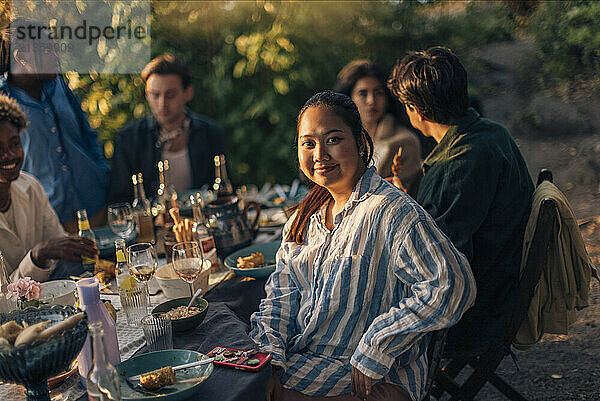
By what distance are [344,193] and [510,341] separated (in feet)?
2.72

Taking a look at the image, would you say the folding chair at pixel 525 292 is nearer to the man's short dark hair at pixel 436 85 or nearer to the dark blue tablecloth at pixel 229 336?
the man's short dark hair at pixel 436 85

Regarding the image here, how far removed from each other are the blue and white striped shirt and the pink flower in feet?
2.11

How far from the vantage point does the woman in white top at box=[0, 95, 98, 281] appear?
2184 millimetres

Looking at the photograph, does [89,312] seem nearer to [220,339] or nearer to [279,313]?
[220,339]

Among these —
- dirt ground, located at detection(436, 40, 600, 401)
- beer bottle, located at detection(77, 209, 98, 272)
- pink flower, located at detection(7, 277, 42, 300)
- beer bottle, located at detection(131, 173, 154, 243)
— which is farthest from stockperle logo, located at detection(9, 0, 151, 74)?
pink flower, located at detection(7, 277, 42, 300)

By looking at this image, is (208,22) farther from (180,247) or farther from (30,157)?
(180,247)

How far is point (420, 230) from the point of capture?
156 cm

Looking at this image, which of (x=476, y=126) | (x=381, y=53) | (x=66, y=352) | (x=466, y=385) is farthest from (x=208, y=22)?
(x=66, y=352)

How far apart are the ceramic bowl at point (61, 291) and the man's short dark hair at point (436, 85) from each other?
1447 millimetres

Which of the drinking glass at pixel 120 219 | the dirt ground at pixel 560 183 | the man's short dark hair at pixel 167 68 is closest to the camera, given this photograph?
the drinking glass at pixel 120 219

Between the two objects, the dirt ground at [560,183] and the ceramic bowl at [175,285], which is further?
the dirt ground at [560,183]

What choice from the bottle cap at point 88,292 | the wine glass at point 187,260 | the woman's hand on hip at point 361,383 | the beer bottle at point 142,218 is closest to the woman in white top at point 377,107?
the beer bottle at point 142,218

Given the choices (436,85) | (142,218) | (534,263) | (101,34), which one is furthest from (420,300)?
(101,34)

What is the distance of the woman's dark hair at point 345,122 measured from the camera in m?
1.75
